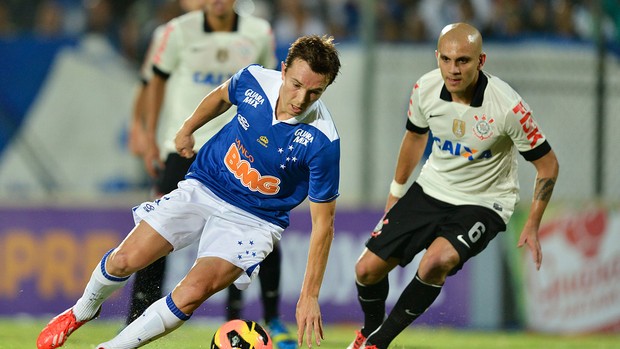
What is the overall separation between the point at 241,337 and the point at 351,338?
12.4 feet

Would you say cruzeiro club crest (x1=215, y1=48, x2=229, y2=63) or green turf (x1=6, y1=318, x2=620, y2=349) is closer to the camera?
green turf (x1=6, y1=318, x2=620, y2=349)

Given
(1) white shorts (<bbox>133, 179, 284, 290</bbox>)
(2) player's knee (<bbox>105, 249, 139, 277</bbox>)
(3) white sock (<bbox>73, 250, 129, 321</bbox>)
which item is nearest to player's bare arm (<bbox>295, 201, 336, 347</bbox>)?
(1) white shorts (<bbox>133, 179, 284, 290</bbox>)

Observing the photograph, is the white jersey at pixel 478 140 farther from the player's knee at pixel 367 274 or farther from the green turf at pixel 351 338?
the green turf at pixel 351 338

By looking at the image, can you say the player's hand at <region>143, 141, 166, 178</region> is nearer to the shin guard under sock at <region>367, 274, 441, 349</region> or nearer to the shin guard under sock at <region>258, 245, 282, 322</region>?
A: the shin guard under sock at <region>258, 245, 282, 322</region>

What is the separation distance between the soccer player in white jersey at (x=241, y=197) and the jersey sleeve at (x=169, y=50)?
2001mm

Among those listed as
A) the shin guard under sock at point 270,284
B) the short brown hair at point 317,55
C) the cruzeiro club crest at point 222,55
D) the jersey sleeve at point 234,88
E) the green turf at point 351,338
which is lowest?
the green turf at point 351,338

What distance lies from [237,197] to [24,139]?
5.59 meters

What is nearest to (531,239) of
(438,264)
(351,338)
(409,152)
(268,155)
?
(438,264)

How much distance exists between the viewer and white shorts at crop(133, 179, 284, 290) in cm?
669

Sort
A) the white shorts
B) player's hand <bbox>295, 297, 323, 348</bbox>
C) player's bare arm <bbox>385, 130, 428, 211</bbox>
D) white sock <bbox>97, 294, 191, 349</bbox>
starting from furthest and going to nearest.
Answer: player's bare arm <bbox>385, 130, 428, 211</bbox> → the white shorts → white sock <bbox>97, 294, 191, 349</bbox> → player's hand <bbox>295, 297, 323, 348</bbox>

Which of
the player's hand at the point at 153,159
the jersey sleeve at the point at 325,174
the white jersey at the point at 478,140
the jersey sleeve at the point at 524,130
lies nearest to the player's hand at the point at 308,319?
the jersey sleeve at the point at 325,174

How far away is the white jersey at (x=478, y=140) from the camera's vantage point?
24.0 feet

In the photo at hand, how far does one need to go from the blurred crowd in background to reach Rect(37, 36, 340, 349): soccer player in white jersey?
504cm

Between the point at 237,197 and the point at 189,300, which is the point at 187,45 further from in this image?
the point at 189,300
